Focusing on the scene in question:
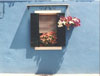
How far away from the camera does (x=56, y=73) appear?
632 centimetres

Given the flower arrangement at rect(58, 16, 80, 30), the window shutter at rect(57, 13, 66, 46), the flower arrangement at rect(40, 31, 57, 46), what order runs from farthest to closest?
the flower arrangement at rect(40, 31, 57, 46) → the window shutter at rect(57, 13, 66, 46) → the flower arrangement at rect(58, 16, 80, 30)

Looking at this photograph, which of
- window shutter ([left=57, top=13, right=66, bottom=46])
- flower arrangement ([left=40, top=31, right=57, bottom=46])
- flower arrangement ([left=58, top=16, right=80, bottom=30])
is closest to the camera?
flower arrangement ([left=58, top=16, right=80, bottom=30])

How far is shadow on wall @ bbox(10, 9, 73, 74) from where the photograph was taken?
6262 millimetres

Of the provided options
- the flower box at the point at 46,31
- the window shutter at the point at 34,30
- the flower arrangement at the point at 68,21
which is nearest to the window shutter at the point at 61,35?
the flower box at the point at 46,31

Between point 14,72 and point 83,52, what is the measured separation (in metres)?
2.63

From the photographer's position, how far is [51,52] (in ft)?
20.6

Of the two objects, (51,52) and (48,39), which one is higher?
(48,39)

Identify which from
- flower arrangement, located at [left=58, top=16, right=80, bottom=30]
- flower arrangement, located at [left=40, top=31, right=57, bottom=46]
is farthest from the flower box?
flower arrangement, located at [left=58, top=16, right=80, bottom=30]

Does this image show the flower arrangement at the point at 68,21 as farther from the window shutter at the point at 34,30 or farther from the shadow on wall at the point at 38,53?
the window shutter at the point at 34,30

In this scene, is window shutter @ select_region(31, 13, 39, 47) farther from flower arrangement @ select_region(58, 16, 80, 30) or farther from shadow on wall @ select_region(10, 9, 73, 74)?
flower arrangement @ select_region(58, 16, 80, 30)

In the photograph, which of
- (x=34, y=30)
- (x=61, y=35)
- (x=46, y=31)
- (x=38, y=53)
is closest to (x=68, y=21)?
(x=61, y=35)

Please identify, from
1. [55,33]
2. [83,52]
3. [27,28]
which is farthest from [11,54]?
[83,52]

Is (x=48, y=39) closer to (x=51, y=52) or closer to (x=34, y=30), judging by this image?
(x=51, y=52)

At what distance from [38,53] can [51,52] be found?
18.6 inches
